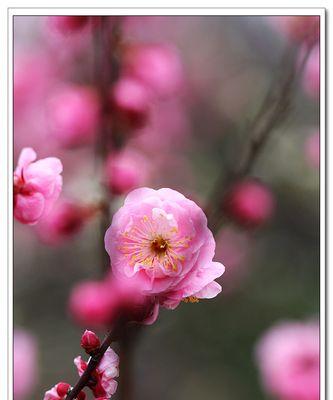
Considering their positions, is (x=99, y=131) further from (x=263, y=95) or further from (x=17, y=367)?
(x=17, y=367)

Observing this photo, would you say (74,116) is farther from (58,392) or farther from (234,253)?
(58,392)

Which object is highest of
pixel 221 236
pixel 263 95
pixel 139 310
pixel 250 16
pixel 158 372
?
pixel 250 16

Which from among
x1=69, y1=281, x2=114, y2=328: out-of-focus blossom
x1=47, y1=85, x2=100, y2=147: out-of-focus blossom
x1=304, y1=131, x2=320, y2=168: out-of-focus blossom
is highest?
x1=47, y1=85, x2=100, y2=147: out-of-focus blossom

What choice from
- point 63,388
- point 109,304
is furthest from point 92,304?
point 63,388

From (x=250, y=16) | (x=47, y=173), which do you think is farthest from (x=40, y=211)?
(x=250, y=16)

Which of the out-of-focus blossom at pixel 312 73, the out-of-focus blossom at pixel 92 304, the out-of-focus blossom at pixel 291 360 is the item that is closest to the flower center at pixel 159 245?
the out-of-focus blossom at pixel 92 304

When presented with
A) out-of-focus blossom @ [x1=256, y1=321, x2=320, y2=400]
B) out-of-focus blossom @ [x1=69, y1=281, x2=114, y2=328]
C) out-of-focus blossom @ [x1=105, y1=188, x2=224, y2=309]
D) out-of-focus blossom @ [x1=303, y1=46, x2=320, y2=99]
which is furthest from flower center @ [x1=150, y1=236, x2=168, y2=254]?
out-of-focus blossom @ [x1=303, y1=46, x2=320, y2=99]

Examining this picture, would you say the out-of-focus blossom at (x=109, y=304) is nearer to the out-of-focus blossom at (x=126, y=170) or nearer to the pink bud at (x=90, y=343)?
the pink bud at (x=90, y=343)

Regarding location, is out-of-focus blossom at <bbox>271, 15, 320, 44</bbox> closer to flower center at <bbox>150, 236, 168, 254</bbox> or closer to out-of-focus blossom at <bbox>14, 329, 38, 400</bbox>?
flower center at <bbox>150, 236, 168, 254</bbox>
